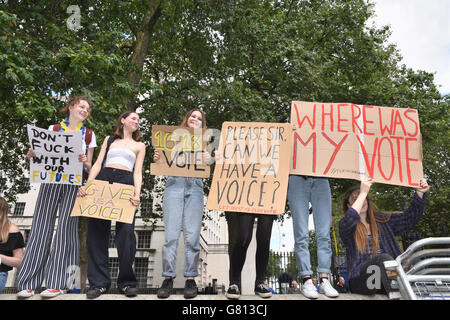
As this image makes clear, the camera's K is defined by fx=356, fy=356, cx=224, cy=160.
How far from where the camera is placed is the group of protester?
3.57 metres

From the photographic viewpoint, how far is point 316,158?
422cm

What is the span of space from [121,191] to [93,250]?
658 mm

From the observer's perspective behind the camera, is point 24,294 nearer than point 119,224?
Yes

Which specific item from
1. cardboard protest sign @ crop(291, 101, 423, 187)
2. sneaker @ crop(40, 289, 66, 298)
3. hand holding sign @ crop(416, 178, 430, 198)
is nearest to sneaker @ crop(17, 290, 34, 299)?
sneaker @ crop(40, 289, 66, 298)

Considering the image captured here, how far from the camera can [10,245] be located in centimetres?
378

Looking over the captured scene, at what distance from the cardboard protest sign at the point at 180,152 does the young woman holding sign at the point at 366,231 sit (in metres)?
1.68

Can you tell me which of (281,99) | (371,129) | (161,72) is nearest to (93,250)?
(371,129)

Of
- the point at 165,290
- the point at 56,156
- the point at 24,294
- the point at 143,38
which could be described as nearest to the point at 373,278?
the point at 165,290

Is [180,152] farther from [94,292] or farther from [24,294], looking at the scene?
[24,294]

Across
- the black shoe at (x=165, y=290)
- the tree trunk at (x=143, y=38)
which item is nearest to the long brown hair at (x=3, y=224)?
the black shoe at (x=165, y=290)

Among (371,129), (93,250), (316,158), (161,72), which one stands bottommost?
(93,250)

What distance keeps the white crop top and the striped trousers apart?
59 centimetres

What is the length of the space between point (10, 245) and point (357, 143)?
4.07m
